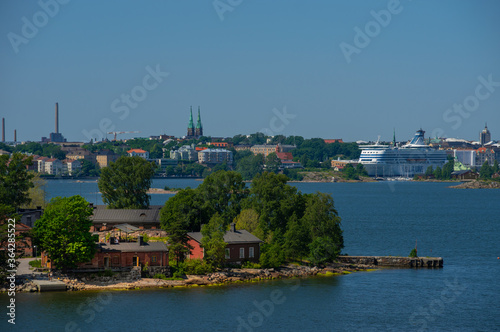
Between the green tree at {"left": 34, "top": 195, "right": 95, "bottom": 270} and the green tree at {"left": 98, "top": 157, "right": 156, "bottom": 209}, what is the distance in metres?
20.3

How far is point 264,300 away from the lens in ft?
118

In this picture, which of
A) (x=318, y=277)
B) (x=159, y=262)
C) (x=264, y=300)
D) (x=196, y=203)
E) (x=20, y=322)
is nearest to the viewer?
(x=20, y=322)

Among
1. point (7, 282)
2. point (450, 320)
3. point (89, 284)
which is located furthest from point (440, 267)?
point (7, 282)

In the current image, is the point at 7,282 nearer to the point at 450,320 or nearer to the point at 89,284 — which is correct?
the point at 89,284

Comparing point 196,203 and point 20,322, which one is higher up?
point 196,203

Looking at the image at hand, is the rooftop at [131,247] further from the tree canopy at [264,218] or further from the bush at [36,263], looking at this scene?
the bush at [36,263]

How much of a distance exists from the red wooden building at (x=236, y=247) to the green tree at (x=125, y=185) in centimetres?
1791

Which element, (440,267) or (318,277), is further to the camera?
(440,267)

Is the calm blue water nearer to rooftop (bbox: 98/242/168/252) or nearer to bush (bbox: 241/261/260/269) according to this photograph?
bush (bbox: 241/261/260/269)

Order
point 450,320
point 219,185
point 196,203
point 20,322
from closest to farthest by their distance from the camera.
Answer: point 20,322
point 450,320
point 196,203
point 219,185

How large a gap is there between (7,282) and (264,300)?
11.4m

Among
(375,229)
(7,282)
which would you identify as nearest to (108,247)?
(7,282)

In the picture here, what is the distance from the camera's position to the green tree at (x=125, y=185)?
58969mm

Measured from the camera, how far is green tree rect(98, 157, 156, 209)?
59.0 m
